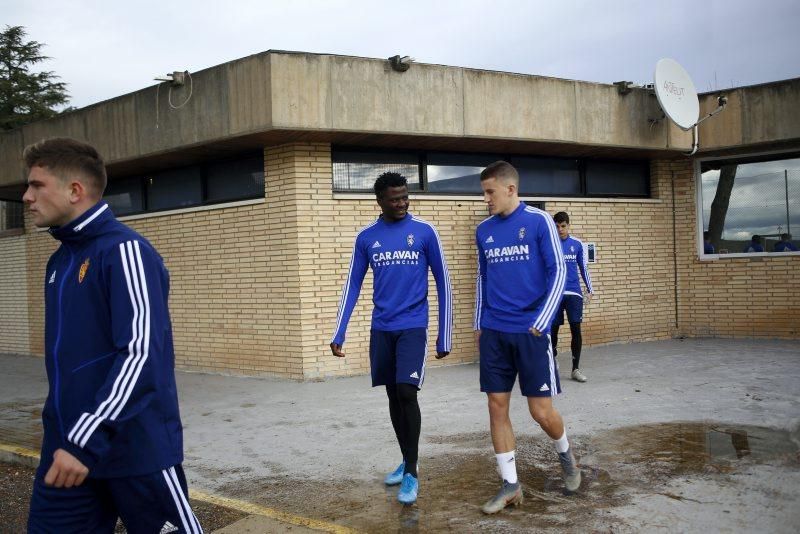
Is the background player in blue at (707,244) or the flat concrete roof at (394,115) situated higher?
the flat concrete roof at (394,115)

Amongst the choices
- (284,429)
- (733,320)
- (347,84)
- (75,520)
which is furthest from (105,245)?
(733,320)

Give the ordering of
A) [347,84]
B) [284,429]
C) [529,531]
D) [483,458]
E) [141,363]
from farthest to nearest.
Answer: [347,84], [284,429], [483,458], [529,531], [141,363]

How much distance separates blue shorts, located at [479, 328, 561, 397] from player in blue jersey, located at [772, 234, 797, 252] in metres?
9.89

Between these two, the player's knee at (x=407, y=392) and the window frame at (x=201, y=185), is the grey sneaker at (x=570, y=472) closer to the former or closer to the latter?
the player's knee at (x=407, y=392)

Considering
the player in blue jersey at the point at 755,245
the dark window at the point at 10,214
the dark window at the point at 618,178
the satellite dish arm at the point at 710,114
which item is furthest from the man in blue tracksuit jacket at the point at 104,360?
the dark window at the point at 10,214

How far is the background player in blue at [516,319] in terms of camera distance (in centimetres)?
438

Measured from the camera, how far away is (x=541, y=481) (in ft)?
16.1

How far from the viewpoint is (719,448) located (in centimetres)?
556

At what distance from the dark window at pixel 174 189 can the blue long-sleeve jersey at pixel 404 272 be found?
22.8 feet

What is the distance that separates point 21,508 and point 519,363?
3.61m

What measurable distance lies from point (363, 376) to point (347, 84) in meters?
4.00

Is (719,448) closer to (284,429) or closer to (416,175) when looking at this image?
(284,429)

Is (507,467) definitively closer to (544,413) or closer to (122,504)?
(544,413)

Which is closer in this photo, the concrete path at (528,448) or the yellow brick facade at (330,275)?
the concrete path at (528,448)
